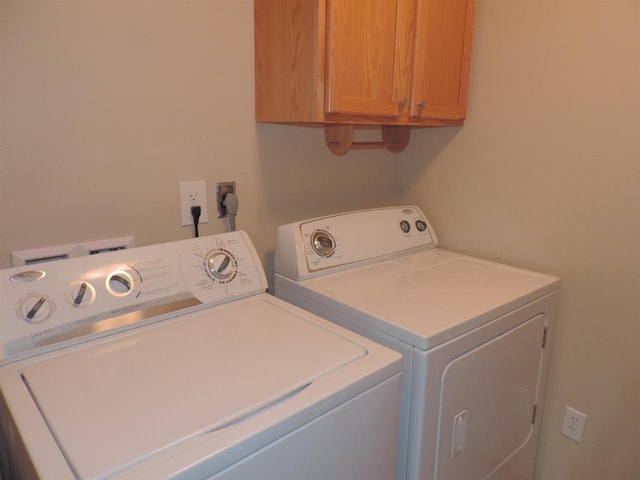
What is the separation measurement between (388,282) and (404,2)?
888 millimetres

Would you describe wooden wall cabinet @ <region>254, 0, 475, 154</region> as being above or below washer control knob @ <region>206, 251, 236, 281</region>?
above

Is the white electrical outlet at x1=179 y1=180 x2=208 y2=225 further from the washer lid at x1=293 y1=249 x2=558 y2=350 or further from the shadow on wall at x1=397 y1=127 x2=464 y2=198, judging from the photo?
the shadow on wall at x1=397 y1=127 x2=464 y2=198

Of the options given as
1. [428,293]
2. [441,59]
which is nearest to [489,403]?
[428,293]

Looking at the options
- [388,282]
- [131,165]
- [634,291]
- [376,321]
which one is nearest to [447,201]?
[388,282]

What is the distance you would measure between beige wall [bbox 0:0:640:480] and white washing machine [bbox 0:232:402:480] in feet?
0.76

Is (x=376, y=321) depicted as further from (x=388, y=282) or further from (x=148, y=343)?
(x=148, y=343)

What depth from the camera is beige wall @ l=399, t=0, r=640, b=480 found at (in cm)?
134

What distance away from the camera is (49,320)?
95 cm

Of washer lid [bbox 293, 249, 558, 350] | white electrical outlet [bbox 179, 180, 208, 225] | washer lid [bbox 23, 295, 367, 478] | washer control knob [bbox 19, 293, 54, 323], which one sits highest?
white electrical outlet [bbox 179, 180, 208, 225]

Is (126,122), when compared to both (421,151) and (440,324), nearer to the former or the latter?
(440,324)

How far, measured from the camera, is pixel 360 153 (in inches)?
72.6

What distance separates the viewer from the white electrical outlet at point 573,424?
1557mm

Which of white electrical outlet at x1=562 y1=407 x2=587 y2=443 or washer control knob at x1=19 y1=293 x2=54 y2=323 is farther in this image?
white electrical outlet at x1=562 y1=407 x2=587 y2=443

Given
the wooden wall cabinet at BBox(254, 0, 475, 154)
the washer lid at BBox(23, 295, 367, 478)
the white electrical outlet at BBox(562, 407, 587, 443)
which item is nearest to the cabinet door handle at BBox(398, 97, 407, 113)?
the wooden wall cabinet at BBox(254, 0, 475, 154)
